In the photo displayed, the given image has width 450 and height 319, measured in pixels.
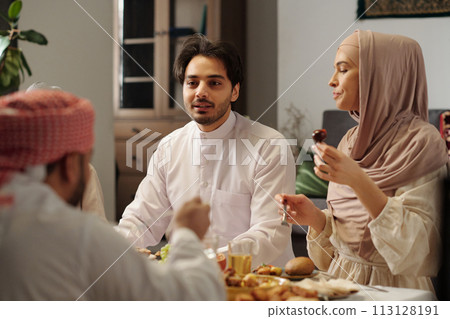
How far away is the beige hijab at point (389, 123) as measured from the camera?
45.1 inches

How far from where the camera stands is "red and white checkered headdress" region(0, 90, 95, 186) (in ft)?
2.06

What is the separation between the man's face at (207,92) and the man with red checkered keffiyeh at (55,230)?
2.52 ft

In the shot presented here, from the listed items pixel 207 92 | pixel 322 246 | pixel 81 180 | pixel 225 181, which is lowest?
pixel 322 246

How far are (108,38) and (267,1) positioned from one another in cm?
128

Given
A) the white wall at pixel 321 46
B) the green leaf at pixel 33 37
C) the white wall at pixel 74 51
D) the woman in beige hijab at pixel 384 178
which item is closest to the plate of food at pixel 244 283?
Result: the woman in beige hijab at pixel 384 178

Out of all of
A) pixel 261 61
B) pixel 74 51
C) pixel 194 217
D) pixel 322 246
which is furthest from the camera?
pixel 261 61

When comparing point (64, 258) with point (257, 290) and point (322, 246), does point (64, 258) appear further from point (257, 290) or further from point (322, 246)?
point (322, 246)

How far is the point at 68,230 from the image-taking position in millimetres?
624

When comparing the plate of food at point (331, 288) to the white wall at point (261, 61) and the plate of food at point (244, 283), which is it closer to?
the plate of food at point (244, 283)

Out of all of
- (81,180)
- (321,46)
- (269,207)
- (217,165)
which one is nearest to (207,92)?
(217,165)

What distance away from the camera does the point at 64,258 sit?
2.04ft

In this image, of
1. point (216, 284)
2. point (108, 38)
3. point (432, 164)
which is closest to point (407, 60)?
point (432, 164)

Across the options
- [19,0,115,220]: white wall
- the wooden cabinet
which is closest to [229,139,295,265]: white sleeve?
[19,0,115,220]: white wall

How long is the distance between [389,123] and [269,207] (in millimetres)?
366
